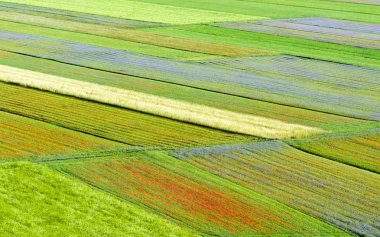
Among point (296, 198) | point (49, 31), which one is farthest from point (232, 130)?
point (49, 31)

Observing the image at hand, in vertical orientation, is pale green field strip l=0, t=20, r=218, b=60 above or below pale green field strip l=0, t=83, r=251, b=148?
below

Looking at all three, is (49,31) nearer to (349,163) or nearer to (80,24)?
(80,24)

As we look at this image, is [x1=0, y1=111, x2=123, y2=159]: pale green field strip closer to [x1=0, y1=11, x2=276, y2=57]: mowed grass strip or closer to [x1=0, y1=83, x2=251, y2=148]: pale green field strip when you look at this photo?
[x1=0, y1=83, x2=251, y2=148]: pale green field strip

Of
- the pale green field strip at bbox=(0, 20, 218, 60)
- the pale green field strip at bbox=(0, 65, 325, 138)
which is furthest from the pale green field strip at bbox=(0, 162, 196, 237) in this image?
the pale green field strip at bbox=(0, 20, 218, 60)

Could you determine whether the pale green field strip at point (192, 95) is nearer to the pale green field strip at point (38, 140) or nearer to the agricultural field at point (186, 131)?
the agricultural field at point (186, 131)

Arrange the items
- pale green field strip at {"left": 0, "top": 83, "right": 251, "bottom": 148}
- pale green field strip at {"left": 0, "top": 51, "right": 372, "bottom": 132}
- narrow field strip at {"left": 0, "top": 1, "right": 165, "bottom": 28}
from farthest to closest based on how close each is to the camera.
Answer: narrow field strip at {"left": 0, "top": 1, "right": 165, "bottom": 28}
pale green field strip at {"left": 0, "top": 51, "right": 372, "bottom": 132}
pale green field strip at {"left": 0, "top": 83, "right": 251, "bottom": 148}

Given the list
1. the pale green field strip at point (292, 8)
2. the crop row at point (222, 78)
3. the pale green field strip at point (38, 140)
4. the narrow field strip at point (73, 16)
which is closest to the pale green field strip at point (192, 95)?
the crop row at point (222, 78)

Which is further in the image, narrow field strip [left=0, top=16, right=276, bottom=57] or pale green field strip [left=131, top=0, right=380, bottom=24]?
pale green field strip [left=131, top=0, right=380, bottom=24]

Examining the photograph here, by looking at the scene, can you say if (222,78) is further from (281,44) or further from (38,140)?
(38,140)
